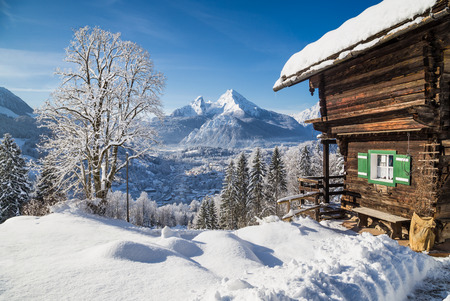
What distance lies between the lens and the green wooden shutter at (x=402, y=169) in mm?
7609

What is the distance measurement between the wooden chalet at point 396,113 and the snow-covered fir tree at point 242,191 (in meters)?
25.0

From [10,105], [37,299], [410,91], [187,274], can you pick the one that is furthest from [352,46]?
[10,105]

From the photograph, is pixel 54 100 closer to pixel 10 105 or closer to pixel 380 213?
pixel 380 213

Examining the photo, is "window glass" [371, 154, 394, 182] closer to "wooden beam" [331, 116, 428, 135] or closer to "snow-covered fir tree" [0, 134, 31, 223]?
"wooden beam" [331, 116, 428, 135]

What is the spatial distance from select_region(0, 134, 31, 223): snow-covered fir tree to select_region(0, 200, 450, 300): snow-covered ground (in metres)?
20.3

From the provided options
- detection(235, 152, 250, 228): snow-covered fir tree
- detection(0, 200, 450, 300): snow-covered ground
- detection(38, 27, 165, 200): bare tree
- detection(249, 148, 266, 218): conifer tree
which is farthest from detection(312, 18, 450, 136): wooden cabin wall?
detection(235, 152, 250, 228): snow-covered fir tree

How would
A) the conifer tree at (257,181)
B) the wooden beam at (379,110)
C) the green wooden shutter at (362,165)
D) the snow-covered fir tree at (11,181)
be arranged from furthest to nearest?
1. the conifer tree at (257,181)
2. the snow-covered fir tree at (11,181)
3. the green wooden shutter at (362,165)
4. the wooden beam at (379,110)

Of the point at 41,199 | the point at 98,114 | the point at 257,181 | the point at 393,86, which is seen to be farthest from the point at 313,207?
the point at 41,199

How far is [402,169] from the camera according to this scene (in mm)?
7840

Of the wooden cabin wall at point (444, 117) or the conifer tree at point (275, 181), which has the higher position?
the wooden cabin wall at point (444, 117)

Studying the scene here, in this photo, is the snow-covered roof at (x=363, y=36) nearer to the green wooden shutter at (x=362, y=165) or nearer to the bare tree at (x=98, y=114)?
the green wooden shutter at (x=362, y=165)

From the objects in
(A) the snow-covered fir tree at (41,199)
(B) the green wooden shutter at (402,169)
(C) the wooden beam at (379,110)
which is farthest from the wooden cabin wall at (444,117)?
(A) the snow-covered fir tree at (41,199)

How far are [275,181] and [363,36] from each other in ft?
93.4

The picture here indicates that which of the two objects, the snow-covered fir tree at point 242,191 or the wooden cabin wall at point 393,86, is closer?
the wooden cabin wall at point 393,86
